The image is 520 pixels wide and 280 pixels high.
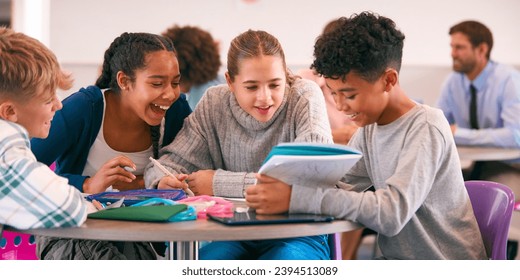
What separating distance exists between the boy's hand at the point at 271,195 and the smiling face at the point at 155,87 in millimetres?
737

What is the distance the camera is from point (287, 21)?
583 centimetres

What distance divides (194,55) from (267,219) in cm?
263

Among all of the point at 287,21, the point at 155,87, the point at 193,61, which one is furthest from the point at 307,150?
the point at 287,21

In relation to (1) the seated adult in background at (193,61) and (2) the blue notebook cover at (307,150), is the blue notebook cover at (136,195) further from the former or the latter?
(1) the seated adult in background at (193,61)

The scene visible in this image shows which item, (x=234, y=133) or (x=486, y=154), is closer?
(x=234, y=133)

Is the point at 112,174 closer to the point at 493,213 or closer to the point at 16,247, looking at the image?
the point at 16,247

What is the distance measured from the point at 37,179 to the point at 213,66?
269cm

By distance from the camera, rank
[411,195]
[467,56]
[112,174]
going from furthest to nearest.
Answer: [467,56] → [112,174] → [411,195]

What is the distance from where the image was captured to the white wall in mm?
5801

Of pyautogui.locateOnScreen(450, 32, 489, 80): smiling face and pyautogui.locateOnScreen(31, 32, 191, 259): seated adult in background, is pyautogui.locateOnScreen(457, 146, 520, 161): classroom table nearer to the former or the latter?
pyautogui.locateOnScreen(450, 32, 489, 80): smiling face

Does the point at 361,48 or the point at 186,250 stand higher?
the point at 361,48

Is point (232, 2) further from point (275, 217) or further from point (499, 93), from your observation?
point (275, 217)

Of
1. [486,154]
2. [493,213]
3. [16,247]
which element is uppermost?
[493,213]
